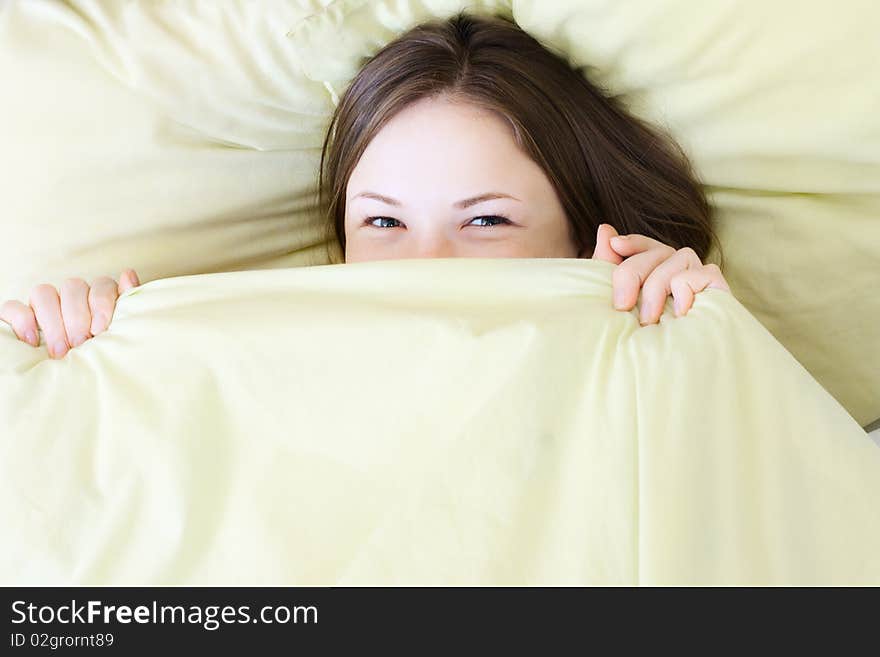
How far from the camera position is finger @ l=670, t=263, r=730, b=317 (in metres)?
0.98

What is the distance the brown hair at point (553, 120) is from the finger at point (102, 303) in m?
0.30

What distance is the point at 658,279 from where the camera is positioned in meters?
1.01

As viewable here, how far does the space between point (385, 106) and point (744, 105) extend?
1.27 feet

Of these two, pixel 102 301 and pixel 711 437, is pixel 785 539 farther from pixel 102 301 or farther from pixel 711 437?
pixel 102 301

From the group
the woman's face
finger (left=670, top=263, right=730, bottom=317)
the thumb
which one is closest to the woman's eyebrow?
the woman's face

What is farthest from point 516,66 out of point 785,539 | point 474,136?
point 785,539

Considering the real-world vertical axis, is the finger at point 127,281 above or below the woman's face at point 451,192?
below

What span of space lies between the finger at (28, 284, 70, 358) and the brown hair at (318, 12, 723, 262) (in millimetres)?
360

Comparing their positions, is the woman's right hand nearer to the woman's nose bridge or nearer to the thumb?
the woman's nose bridge

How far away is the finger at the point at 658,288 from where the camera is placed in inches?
38.9

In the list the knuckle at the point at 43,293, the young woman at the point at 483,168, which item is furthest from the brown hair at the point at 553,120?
the knuckle at the point at 43,293

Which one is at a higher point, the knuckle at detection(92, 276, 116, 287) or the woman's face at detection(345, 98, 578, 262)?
the woman's face at detection(345, 98, 578, 262)

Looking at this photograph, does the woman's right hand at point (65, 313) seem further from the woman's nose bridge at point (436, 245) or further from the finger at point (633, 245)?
the finger at point (633, 245)
